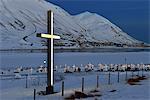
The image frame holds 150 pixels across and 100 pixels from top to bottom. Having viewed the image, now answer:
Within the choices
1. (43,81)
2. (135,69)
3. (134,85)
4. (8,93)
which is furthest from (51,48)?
(135,69)

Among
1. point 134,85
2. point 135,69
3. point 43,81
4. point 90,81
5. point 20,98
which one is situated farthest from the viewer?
point 135,69

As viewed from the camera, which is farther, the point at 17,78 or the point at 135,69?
the point at 135,69

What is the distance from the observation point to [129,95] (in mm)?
16578

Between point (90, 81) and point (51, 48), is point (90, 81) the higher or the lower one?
the lower one

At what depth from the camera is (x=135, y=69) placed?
3262cm

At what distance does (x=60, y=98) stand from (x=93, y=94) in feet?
4.13

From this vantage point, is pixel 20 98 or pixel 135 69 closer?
pixel 20 98

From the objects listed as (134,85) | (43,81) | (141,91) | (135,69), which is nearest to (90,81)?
(43,81)

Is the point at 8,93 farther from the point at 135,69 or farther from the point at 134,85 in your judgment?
the point at 135,69

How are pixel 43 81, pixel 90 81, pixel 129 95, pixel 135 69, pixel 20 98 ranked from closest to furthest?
pixel 129 95, pixel 20 98, pixel 90 81, pixel 43 81, pixel 135 69

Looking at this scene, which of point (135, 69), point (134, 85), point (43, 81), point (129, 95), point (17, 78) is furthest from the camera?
point (135, 69)

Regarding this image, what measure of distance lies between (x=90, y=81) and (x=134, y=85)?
16.3 ft

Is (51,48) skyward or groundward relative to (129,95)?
skyward

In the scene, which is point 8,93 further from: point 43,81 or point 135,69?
point 135,69
